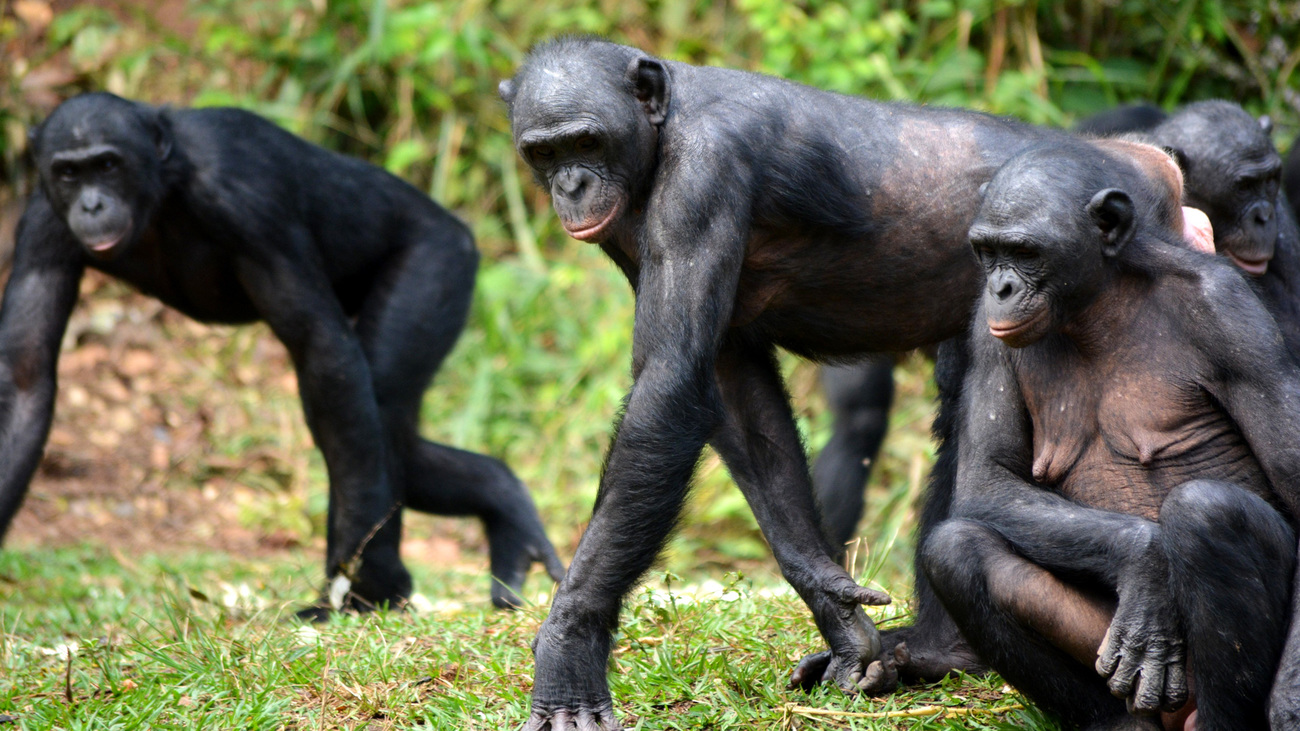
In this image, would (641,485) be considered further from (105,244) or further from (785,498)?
(105,244)

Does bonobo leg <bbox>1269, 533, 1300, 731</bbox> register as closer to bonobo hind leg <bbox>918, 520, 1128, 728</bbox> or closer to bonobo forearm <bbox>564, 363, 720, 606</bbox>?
bonobo hind leg <bbox>918, 520, 1128, 728</bbox>

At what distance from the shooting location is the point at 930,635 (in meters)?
4.16

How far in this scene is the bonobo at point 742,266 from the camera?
11.7 ft

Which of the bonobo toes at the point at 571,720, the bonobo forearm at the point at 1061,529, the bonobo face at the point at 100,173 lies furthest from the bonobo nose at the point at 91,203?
the bonobo forearm at the point at 1061,529

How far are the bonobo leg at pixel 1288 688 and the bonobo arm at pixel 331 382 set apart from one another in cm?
391

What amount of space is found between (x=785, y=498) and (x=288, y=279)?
2.80m

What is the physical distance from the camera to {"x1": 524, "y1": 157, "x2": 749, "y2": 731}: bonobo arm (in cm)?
350

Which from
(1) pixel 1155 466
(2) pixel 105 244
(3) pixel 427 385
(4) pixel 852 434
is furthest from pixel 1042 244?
(2) pixel 105 244

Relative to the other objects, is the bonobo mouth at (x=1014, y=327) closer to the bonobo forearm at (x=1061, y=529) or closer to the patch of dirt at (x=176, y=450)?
the bonobo forearm at (x=1061, y=529)

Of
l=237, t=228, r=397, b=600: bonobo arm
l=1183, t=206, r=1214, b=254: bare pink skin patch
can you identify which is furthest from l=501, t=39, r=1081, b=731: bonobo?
l=237, t=228, r=397, b=600: bonobo arm

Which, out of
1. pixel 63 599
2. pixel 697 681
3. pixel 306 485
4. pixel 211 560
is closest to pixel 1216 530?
pixel 697 681

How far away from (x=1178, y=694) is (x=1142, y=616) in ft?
0.66

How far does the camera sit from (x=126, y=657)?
448cm

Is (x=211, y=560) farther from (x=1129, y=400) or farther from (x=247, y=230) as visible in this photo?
(x=1129, y=400)
